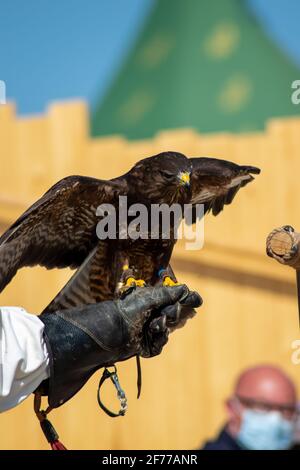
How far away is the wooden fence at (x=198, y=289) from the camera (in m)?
7.00

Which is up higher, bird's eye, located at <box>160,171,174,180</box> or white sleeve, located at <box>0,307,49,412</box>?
bird's eye, located at <box>160,171,174,180</box>

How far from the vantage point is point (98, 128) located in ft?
61.9

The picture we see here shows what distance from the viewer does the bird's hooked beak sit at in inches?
171

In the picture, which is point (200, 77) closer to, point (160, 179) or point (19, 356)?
point (160, 179)

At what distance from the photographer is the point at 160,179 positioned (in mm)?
4484

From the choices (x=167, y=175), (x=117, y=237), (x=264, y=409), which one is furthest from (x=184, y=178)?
(x=264, y=409)

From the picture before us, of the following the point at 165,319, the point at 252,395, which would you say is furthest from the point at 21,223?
the point at 252,395

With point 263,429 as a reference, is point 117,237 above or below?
above

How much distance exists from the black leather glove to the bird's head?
3.23 feet

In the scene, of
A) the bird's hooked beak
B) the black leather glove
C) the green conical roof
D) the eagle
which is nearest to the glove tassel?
the black leather glove

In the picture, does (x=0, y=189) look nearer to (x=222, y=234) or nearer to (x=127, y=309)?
(x=222, y=234)

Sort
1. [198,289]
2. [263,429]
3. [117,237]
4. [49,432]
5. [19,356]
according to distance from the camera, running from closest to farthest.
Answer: [19,356]
[49,432]
[117,237]
[263,429]
[198,289]

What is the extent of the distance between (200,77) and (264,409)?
1257 centimetres

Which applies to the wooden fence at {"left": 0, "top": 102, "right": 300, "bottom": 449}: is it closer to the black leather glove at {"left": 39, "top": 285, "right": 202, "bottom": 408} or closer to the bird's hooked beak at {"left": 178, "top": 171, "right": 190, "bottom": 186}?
the bird's hooked beak at {"left": 178, "top": 171, "right": 190, "bottom": 186}
